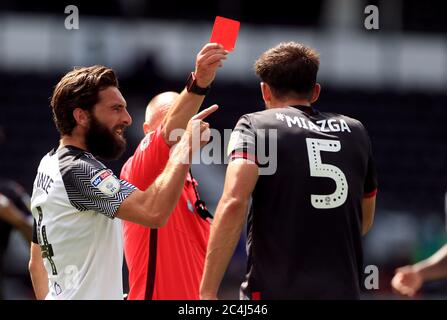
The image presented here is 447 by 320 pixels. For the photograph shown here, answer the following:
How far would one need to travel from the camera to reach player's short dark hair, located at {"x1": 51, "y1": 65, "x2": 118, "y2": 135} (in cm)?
491

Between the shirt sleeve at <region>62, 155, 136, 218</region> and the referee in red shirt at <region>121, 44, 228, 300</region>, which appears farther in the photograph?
the referee in red shirt at <region>121, 44, 228, 300</region>

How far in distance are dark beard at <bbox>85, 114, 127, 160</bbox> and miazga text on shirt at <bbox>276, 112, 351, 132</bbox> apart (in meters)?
0.83

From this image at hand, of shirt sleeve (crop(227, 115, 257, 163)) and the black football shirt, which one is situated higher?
shirt sleeve (crop(227, 115, 257, 163))

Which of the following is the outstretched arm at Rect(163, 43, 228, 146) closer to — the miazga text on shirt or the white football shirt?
the miazga text on shirt

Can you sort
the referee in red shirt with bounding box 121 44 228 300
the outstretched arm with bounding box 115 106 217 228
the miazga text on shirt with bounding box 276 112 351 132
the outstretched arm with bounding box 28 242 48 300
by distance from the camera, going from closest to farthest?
the outstretched arm with bounding box 115 106 217 228 < the miazga text on shirt with bounding box 276 112 351 132 < the outstretched arm with bounding box 28 242 48 300 < the referee in red shirt with bounding box 121 44 228 300

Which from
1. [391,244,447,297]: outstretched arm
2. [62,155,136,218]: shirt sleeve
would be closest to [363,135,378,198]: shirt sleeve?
[391,244,447,297]: outstretched arm

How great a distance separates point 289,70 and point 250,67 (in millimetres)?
14824

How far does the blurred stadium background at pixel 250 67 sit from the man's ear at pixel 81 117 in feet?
39.8

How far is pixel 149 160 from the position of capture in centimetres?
559

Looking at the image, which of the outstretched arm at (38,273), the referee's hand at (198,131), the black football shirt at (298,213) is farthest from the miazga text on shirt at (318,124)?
the outstretched arm at (38,273)

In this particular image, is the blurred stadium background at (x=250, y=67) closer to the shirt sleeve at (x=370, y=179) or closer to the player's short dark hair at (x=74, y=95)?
the shirt sleeve at (x=370, y=179)

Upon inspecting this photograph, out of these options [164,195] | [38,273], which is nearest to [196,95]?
[164,195]

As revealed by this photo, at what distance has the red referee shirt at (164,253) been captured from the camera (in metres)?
5.66
